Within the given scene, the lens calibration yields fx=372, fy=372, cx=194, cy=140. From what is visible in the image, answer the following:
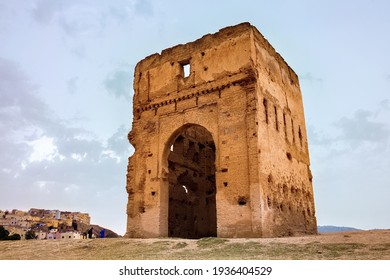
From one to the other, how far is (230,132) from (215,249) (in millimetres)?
4882

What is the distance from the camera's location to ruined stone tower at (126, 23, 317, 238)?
11922 millimetres

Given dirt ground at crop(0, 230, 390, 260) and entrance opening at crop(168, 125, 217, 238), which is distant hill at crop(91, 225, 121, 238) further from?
dirt ground at crop(0, 230, 390, 260)

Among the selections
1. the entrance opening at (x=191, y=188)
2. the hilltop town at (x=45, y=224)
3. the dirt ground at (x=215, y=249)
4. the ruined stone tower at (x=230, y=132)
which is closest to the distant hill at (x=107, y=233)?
the hilltop town at (x=45, y=224)

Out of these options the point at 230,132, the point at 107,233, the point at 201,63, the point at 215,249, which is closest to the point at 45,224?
the point at 107,233

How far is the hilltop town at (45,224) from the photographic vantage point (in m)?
43.0

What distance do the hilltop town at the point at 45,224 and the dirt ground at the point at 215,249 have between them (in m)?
17.0

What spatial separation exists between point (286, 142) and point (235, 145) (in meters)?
3.24

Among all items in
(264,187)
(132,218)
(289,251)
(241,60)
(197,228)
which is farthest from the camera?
(197,228)

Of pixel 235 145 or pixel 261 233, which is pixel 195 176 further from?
pixel 261 233

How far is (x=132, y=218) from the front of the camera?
552 inches

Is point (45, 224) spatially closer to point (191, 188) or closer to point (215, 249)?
point (191, 188)

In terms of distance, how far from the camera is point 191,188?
Result: 61.8 ft
